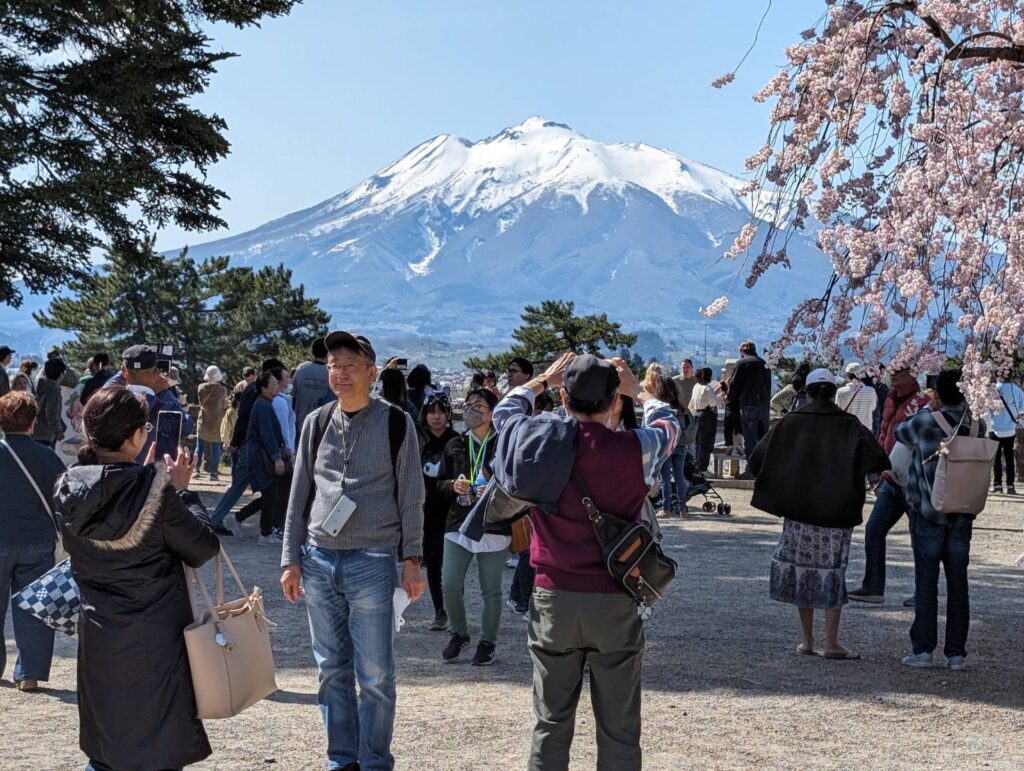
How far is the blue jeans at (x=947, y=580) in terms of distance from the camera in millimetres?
8086

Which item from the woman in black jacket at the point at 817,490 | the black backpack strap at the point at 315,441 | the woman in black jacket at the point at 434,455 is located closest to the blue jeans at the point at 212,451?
the woman in black jacket at the point at 434,455

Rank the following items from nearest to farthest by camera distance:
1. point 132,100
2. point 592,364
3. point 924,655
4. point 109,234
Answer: point 592,364
point 924,655
point 132,100
point 109,234

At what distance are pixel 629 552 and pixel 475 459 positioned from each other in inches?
138

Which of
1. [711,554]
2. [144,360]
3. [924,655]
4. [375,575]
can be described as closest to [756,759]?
[375,575]

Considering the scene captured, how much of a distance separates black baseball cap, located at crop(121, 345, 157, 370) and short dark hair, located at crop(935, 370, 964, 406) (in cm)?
464

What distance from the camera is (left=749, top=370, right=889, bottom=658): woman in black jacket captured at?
8.10m

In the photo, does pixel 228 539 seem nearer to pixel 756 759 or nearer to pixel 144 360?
pixel 144 360

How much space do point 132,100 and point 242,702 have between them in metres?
13.5

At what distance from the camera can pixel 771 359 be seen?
9.07 meters

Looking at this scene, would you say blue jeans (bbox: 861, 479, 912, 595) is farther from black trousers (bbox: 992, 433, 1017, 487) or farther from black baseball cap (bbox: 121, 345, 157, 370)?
black trousers (bbox: 992, 433, 1017, 487)

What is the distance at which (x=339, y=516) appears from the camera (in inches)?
208

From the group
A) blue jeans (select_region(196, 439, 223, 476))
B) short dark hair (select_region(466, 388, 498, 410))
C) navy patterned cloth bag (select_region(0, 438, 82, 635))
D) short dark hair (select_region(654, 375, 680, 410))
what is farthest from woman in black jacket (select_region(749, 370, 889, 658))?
blue jeans (select_region(196, 439, 223, 476))

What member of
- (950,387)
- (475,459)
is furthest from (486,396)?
(950,387)

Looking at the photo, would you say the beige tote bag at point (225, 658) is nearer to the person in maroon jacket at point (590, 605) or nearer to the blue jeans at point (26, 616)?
the person in maroon jacket at point (590, 605)
